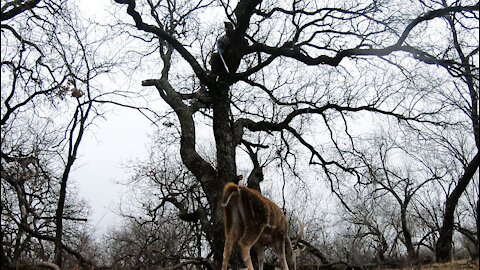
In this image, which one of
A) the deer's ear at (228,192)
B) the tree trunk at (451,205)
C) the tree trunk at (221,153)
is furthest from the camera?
the tree trunk at (451,205)

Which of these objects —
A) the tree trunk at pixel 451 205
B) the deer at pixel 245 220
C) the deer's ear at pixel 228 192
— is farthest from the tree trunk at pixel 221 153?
the tree trunk at pixel 451 205

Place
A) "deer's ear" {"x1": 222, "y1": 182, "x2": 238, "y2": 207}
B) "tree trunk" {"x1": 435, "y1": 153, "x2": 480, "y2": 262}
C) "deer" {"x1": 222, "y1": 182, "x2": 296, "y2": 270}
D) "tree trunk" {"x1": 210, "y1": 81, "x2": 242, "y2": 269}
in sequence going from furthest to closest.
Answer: "tree trunk" {"x1": 435, "y1": 153, "x2": 480, "y2": 262} → "tree trunk" {"x1": 210, "y1": 81, "x2": 242, "y2": 269} → "deer" {"x1": 222, "y1": 182, "x2": 296, "y2": 270} → "deer's ear" {"x1": 222, "y1": 182, "x2": 238, "y2": 207}

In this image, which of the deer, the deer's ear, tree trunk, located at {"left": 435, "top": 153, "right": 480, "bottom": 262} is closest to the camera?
the deer's ear

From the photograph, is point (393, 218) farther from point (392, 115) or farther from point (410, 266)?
point (410, 266)

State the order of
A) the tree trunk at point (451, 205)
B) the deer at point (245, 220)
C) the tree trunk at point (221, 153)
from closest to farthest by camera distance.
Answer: the deer at point (245, 220)
the tree trunk at point (221, 153)
the tree trunk at point (451, 205)

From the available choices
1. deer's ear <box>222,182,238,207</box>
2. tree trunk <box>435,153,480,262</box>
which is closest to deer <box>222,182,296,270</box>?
deer's ear <box>222,182,238,207</box>

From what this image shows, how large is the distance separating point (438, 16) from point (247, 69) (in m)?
5.17

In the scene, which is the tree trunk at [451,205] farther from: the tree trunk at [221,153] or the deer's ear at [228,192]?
the deer's ear at [228,192]

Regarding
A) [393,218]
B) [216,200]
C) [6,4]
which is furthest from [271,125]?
[393,218]

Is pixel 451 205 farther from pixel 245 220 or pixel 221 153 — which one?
pixel 245 220

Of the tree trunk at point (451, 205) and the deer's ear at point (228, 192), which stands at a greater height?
the tree trunk at point (451, 205)

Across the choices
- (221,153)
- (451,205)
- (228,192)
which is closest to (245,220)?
(228,192)

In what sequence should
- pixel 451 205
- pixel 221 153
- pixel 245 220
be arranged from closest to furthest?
pixel 245 220 → pixel 221 153 → pixel 451 205

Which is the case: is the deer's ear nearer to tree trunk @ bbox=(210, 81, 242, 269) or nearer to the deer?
the deer
